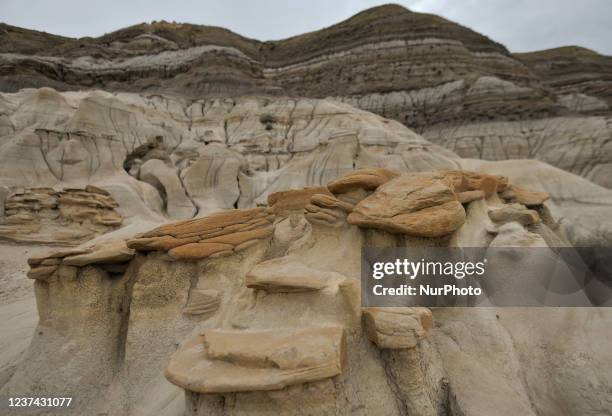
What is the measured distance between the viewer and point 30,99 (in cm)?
1133

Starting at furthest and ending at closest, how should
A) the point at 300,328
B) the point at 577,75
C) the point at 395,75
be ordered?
1. the point at 577,75
2. the point at 395,75
3. the point at 300,328

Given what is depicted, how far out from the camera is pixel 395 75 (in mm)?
23656

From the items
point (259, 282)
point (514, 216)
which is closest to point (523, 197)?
point (514, 216)

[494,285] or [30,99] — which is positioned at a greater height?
[30,99]

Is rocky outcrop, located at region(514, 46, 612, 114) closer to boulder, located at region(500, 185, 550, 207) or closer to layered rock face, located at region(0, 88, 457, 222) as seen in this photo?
layered rock face, located at region(0, 88, 457, 222)

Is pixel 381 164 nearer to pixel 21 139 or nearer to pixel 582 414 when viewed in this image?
pixel 582 414

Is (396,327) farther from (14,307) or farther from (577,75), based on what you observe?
(577,75)

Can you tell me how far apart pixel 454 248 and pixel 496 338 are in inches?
33.0

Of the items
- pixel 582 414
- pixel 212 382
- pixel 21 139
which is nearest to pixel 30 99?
pixel 21 139

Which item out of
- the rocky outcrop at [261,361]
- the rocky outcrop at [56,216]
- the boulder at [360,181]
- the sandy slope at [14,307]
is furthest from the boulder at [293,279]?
the rocky outcrop at [56,216]

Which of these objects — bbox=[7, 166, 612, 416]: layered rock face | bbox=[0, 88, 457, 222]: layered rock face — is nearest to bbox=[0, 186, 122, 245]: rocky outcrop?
bbox=[0, 88, 457, 222]: layered rock face

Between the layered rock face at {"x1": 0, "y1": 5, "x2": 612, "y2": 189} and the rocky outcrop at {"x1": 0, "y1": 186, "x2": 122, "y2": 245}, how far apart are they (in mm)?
13346

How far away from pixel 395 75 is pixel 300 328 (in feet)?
80.6

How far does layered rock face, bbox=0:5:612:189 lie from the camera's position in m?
17.7
